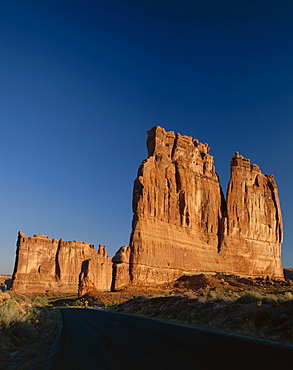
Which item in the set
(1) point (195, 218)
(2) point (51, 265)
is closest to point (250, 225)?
(1) point (195, 218)

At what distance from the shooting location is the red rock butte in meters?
58.0

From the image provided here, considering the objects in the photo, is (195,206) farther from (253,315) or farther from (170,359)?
(170,359)

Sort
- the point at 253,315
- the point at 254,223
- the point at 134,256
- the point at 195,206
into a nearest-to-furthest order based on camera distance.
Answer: the point at 253,315 → the point at 134,256 → the point at 195,206 → the point at 254,223

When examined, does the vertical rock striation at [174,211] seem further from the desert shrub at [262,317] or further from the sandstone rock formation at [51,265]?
the desert shrub at [262,317]

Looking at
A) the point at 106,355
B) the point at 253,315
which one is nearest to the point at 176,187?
the point at 253,315

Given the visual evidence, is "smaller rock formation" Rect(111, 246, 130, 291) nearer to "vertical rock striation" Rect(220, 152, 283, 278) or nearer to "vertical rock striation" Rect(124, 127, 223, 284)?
"vertical rock striation" Rect(124, 127, 223, 284)

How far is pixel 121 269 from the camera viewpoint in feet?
173

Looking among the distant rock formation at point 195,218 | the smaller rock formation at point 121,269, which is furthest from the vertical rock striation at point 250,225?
the smaller rock formation at point 121,269

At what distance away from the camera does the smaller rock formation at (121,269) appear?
51469 mm

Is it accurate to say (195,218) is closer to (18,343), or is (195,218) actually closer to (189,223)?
(189,223)

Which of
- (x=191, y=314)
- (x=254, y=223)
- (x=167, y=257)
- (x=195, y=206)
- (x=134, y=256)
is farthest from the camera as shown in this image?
(x=254, y=223)

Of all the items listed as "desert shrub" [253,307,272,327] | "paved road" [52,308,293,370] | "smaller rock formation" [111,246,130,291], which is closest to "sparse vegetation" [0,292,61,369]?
"paved road" [52,308,293,370]

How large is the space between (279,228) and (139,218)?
1823 inches

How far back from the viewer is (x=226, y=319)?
15.0 metres
